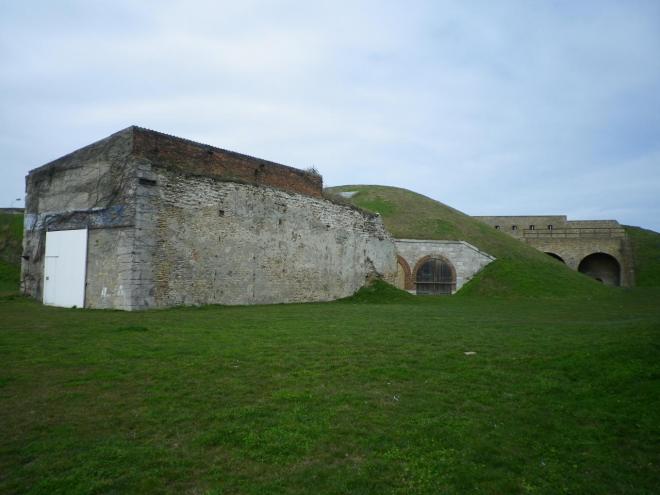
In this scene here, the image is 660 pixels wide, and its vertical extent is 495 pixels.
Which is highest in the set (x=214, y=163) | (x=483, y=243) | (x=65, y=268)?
(x=214, y=163)

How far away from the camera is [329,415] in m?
4.94

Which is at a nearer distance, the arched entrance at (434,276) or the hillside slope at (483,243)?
the hillside slope at (483,243)

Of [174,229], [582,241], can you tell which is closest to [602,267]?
[582,241]

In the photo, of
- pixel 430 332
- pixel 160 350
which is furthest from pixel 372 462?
pixel 430 332

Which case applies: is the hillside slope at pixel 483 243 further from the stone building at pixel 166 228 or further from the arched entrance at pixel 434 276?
the stone building at pixel 166 228

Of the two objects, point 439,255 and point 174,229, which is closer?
point 174,229

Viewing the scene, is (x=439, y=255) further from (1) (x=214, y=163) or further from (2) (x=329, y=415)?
(2) (x=329, y=415)

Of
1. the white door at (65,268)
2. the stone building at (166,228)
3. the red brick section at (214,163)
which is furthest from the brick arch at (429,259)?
the white door at (65,268)

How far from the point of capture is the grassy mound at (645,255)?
35531 millimetres

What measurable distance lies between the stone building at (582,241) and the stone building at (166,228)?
1036 inches

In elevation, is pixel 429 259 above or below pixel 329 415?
above

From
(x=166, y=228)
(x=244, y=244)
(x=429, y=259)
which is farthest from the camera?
(x=429, y=259)

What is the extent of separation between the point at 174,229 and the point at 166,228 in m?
0.29

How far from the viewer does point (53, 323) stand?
10906 mm
